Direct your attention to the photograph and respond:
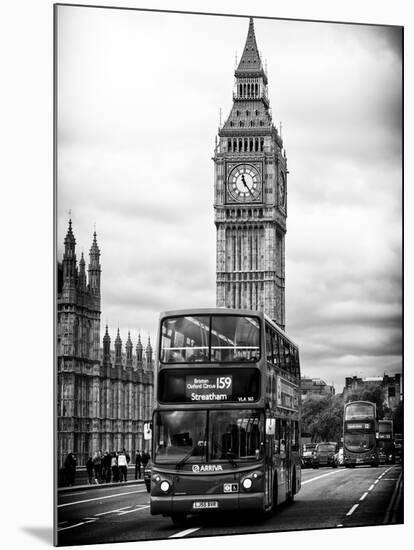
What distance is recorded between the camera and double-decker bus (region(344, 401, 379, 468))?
99.1ft

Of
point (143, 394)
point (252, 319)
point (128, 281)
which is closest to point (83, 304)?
point (128, 281)

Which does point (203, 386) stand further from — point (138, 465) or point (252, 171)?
point (138, 465)

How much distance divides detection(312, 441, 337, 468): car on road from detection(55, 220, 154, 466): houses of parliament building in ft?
18.5

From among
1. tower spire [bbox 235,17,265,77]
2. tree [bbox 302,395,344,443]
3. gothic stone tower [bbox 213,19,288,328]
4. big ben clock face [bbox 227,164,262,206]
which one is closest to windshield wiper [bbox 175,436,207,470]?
gothic stone tower [bbox 213,19,288,328]

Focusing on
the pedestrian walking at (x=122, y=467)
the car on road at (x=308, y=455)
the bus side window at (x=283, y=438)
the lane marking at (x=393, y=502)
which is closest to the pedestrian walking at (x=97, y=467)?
the pedestrian walking at (x=122, y=467)

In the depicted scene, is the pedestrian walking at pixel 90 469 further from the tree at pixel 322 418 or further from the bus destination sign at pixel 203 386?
the bus destination sign at pixel 203 386

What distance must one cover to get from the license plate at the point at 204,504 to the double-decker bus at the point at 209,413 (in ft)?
0.05

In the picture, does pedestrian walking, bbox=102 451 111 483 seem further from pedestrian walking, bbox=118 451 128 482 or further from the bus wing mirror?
the bus wing mirror

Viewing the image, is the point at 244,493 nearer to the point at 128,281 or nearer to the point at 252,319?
the point at 252,319

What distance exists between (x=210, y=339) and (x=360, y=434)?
1773 cm

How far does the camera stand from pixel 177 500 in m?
18.9

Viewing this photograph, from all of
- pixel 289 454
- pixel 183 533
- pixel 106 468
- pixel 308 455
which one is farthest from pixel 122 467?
pixel 308 455

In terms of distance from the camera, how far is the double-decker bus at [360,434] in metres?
30.2

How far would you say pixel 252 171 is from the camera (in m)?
28.3
